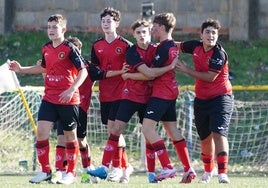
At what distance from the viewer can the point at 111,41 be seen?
13.9 metres

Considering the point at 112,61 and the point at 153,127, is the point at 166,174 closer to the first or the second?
the point at 153,127

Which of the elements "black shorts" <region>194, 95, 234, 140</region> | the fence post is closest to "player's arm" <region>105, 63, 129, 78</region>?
"black shorts" <region>194, 95, 234, 140</region>

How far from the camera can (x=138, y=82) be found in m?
13.4

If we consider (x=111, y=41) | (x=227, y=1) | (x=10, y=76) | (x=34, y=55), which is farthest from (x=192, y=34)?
(x=111, y=41)

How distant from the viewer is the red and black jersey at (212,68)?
13430 millimetres

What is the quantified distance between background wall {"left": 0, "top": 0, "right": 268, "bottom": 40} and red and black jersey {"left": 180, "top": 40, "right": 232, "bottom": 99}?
873 centimetres

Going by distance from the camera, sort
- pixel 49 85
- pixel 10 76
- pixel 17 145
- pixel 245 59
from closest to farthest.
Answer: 1. pixel 49 85
2. pixel 10 76
3. pixel 17 145
4. pixel 245 59

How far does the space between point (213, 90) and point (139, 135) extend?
517 centimetres

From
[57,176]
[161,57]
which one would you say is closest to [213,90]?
[161,57]

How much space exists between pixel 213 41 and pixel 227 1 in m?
9.01

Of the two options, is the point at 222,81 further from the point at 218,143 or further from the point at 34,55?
the point at 34,55

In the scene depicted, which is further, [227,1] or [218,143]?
[227,1]

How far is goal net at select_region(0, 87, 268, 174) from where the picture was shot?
707 inches

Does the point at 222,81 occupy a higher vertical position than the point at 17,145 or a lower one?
higher
